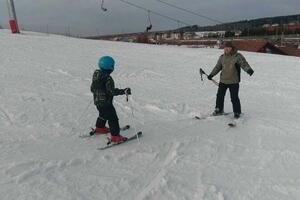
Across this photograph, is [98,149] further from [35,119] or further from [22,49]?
[22,49]

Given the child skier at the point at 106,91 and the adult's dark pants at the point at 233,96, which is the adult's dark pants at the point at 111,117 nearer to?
the child skier at the point at 106,91

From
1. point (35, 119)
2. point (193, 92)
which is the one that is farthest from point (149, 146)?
point (193, 92)

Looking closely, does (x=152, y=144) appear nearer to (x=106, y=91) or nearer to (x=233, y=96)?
(x=106, y=91)

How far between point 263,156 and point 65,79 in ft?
30.3

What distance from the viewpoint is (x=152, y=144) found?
7176 mm

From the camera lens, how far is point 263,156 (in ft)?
22.0

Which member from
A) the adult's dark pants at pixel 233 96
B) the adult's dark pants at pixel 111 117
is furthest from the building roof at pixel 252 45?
the adult's dark pants at pixel 111 117

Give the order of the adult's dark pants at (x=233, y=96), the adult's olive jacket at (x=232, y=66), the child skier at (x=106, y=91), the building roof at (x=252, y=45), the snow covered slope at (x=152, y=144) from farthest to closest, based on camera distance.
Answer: the building roof at (x=252, y=45) < the adult's dark pants at (x=233, y=96) < the adult's olive jacket at (x=232, y=66) < the child skier at (x=106, y=91) < the snow covered slope at (x=152, y=144)

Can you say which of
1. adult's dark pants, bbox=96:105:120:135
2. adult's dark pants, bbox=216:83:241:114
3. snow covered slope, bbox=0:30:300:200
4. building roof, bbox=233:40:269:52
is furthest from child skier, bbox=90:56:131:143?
building roof, bbox=233:40:269:52

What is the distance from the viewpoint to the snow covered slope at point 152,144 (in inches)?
209

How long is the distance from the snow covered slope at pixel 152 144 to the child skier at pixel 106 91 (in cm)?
37

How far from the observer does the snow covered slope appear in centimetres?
530

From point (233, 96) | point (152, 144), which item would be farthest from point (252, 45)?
point (152, 144)

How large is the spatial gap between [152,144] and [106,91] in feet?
4.04
